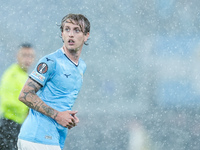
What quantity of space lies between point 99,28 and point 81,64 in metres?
35.0

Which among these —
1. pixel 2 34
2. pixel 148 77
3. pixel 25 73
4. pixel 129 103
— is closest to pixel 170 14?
pixel 148 77

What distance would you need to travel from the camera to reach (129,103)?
2936cm

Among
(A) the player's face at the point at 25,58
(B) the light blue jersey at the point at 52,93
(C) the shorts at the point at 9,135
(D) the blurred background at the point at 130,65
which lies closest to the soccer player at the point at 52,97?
(B) the light blue jersey at the point at 52,93

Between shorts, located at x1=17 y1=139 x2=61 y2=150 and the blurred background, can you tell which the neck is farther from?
the blurred background

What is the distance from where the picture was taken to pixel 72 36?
361 cm

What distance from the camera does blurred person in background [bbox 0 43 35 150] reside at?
550cm

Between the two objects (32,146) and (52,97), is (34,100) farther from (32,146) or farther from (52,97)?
(32,146)

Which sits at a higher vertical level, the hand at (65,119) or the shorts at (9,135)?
the shorts at (9,135)

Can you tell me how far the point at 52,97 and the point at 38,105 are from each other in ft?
0.49

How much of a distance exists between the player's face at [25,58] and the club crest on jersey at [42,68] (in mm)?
2463

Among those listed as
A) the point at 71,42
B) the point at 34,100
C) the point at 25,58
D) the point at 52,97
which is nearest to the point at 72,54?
the point at 71,42

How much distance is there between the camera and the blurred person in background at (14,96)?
550cm

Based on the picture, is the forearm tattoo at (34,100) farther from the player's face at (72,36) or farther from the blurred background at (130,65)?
the blurred background at (130,65)

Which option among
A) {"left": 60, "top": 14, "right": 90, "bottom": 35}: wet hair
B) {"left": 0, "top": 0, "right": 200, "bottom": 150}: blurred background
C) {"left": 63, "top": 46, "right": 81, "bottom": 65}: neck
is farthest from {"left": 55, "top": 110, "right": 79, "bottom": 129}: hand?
{"left": 0, "top": 0, "right": 200, "bottom": 150}: blurred background
